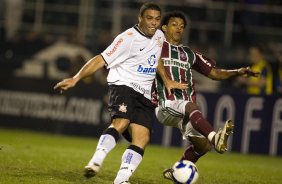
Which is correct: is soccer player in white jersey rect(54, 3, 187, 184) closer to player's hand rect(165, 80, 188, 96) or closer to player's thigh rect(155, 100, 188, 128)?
player's hand rect(165, 80, 188, 96)

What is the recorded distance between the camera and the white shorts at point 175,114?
9.46 metres

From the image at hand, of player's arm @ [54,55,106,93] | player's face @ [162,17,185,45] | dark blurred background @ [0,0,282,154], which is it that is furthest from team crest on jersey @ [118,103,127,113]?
dark blurred background @ [0,0,282,154]

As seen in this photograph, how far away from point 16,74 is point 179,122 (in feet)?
37.5

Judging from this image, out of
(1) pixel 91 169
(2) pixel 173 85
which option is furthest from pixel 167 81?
(1) pixel 91 169

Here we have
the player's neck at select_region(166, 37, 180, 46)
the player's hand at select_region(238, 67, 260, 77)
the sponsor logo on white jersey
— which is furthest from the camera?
the player's hand at select_region(238, 67, 260, 77)

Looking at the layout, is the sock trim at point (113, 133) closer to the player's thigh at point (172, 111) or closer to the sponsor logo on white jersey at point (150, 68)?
the sponsor logo on white jersey at point (150, 68)

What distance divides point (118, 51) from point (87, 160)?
394 cm

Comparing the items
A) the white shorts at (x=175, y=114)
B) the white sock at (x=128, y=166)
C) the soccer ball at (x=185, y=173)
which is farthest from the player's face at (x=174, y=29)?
the soccer ball at (x=185, y=173)

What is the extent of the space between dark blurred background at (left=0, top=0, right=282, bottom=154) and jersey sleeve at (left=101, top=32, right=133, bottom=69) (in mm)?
8889

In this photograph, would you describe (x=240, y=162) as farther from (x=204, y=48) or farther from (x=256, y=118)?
(x=204, y=48)

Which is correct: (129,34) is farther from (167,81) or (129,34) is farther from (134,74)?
(167,81)

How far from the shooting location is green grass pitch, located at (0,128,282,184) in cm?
984

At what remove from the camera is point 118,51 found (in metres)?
9.01

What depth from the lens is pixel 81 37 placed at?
2120 centimetres
